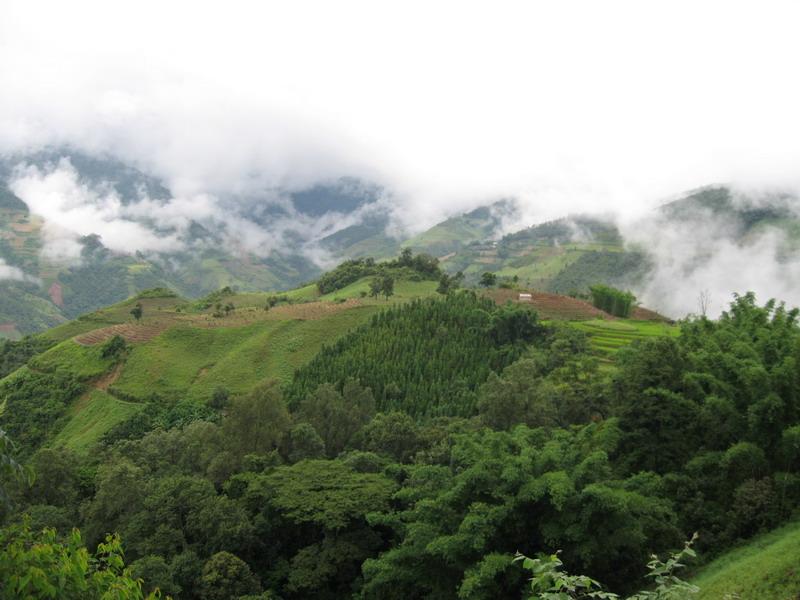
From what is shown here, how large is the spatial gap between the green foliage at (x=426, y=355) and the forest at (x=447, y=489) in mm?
8788

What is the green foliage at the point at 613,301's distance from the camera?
282 ft

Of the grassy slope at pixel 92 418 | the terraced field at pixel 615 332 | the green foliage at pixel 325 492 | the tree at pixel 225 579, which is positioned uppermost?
the terraced field at pixel 615 332

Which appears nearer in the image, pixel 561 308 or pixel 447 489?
pixel 447 489

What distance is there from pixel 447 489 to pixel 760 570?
10211 mm

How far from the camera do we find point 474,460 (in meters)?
21.1

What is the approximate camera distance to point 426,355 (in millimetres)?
59812

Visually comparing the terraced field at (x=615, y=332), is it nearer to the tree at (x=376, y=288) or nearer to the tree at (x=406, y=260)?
the tree at (x=376, y=288)

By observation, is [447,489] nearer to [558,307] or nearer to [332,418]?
[332,418]

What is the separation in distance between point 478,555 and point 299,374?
44022 millimetres

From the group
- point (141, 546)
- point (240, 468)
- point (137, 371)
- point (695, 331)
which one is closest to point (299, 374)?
point (137, 371)

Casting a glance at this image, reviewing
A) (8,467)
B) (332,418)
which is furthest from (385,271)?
(8,467)

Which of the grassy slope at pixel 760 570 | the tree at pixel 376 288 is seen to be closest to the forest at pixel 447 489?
the grassy slope at pixel 760 570

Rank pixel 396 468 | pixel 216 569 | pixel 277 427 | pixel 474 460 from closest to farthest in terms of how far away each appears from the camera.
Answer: pixel 474 460
pixel 216 569
pixel 396 468
pixel 277 427

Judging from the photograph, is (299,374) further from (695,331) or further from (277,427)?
(695,331)
